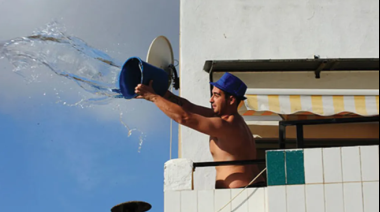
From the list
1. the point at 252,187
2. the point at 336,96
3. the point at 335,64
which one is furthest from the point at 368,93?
the point at 252,187

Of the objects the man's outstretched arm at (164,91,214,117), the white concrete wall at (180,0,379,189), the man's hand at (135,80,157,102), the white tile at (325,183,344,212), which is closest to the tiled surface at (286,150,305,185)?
the white tile at (325,183,344,212)

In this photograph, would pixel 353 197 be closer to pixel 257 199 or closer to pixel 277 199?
pixel 277 199

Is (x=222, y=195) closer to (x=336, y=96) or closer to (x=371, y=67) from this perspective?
(x=336, y=96)

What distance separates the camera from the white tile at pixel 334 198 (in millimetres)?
4856

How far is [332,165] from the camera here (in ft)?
16.3

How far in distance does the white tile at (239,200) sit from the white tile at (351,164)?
3.32 feet

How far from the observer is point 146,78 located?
618 centimetres

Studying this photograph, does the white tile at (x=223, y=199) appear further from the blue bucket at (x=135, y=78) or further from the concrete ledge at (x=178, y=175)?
the blue bucket at (x=135, y=78)

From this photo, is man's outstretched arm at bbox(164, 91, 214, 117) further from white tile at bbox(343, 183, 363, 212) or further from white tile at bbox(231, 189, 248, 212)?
white tile at bbox(343, 183, 363, 212)

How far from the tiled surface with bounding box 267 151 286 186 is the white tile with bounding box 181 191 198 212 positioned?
0.88 m

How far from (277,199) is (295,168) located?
1.05 feet

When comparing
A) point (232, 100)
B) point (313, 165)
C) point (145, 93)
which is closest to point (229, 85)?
point (232, 100)

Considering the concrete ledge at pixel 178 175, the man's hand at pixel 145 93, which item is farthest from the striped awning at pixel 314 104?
the concrete ledge at pixel 178 175

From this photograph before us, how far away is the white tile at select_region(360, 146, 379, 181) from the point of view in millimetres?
4914
